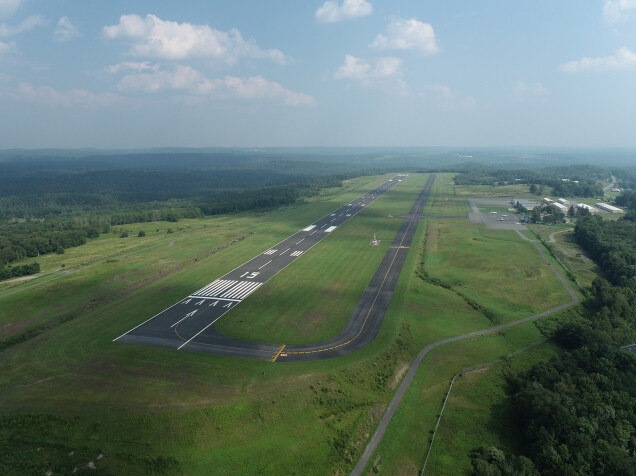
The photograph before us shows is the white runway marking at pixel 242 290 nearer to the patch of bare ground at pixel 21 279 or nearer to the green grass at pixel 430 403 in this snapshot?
the green grass at pixel 430 403

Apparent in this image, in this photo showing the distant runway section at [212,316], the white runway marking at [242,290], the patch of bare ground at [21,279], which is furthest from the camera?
the patch of bare ground at [21,279]

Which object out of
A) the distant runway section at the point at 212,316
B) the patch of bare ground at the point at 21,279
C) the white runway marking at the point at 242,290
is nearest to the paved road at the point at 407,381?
the distant runway section at the point at 212,316

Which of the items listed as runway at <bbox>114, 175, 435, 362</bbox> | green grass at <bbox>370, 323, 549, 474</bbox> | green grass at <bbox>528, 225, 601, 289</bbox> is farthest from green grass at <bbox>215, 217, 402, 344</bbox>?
green grass at <bbox>528, 225, 601, 289</bbox>

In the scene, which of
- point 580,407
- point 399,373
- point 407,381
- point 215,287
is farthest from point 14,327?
point 580,407

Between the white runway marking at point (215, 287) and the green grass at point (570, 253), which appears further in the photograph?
the green grass at point (570, 253)

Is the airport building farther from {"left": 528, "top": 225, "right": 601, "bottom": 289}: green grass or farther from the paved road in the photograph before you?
the paved road

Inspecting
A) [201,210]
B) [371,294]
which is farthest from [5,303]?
[201,210]

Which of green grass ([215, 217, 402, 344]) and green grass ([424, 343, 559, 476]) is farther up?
green grass ([215, 217, 402, 344])

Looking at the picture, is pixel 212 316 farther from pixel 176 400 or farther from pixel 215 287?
pixel 176 400
